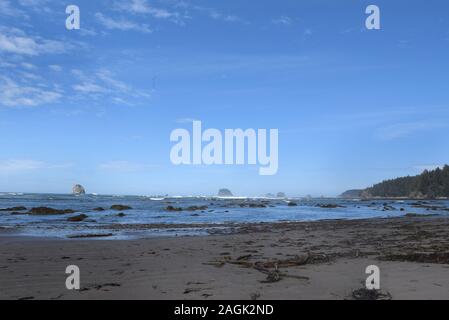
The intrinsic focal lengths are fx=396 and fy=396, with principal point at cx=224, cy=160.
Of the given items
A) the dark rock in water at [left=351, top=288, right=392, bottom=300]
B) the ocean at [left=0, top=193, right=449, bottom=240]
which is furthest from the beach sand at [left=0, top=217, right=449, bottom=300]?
the ocean at [left=0, top=193, right=449, bottom=240]

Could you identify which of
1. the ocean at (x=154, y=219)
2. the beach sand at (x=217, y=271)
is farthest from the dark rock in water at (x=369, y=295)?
the ocean at (x=154, y=219)

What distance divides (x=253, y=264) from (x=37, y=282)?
4.90 meters

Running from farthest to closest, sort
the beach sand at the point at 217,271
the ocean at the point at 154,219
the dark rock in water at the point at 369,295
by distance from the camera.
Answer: the ocean at the point at 154,219, the beach sand at the point at 217,271, the dark rock in water at the point at 369,295

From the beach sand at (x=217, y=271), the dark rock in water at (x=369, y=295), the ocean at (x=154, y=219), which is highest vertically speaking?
the dark rock in water at (x=369, y=295)

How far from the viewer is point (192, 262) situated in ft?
35.0

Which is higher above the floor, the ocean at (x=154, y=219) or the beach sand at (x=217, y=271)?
the beach sand at (x=217, y=271)

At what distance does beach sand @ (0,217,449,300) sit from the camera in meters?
7.10

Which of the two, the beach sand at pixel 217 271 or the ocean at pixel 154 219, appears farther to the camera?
the ocean at pixel 154 219

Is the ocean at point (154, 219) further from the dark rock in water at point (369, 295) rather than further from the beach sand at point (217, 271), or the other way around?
the dark rock in water at point (369, 295)

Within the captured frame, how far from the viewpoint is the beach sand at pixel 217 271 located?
7.10m

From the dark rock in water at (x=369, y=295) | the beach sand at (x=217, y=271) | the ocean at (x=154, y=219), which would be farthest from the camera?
the ocean at (x=154, y=219)

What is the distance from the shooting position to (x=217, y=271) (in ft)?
30.4
